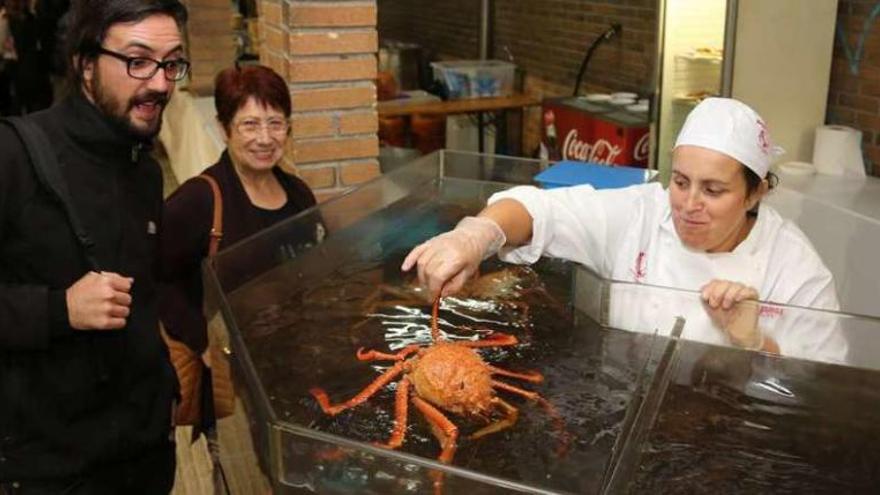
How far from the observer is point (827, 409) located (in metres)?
1.46

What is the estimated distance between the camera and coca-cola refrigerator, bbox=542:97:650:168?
4684 millimetres

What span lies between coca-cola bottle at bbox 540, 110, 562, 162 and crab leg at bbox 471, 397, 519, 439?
396 cm

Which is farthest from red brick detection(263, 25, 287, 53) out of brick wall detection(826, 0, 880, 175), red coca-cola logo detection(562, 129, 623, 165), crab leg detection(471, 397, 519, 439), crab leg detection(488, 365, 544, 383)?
brick wall detection(826, 0, 880, 175)

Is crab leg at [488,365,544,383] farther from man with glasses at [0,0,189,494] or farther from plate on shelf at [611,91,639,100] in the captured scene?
plate on shelf at [611,91,639,100]

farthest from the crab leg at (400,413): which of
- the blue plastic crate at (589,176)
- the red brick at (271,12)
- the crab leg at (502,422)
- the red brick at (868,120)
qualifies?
the red brick at (868,120)

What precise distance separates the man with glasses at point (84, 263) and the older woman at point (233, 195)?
0.36 metres

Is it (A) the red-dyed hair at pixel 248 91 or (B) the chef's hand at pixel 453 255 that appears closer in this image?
(B) the chef's hand at pixel 453 255

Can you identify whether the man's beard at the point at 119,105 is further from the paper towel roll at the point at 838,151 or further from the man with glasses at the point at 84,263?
the paper towel roll at the point at 838,151

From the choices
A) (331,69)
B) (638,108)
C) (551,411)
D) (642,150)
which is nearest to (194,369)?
(551,411)

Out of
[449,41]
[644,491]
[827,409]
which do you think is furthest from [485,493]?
[449,41]

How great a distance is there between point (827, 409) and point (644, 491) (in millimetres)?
455

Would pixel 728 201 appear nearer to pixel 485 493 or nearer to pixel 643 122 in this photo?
pixel 485 493

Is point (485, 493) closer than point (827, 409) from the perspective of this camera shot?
Yes

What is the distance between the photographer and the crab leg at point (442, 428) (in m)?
1.31
